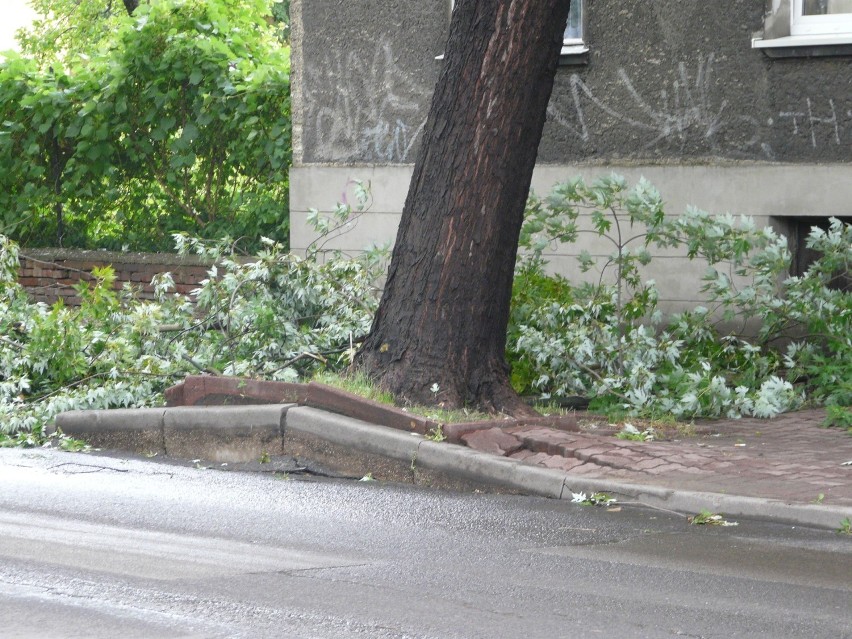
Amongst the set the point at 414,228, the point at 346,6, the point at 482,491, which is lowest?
the point at 482,491

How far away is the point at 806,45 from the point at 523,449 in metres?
4.87

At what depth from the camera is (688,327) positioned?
36.0 feet

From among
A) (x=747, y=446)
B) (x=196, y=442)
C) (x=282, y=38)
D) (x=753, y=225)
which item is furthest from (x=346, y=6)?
(x=282, y=38)

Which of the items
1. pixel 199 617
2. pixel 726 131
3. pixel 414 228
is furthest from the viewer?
pixel 726 131

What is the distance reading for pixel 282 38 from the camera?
29484mm

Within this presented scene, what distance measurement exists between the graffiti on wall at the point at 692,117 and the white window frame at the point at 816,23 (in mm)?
566

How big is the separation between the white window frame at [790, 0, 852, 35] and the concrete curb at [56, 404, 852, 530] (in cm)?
533

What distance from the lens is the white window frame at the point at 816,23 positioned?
11.2 metres

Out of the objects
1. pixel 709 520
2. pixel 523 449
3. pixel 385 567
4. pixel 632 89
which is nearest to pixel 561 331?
pixel 632 89

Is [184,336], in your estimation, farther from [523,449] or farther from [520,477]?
[520,477]

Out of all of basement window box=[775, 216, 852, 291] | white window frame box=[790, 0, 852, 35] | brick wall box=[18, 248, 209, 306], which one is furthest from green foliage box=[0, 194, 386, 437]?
white window frame box=[790, 0, 852, 35]

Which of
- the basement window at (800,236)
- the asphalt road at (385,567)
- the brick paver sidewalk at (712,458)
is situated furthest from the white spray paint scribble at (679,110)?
the asphalt road at (385,567)

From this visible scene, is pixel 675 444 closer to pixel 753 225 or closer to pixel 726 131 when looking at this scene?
pixel 753 225

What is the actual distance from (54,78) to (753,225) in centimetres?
872
